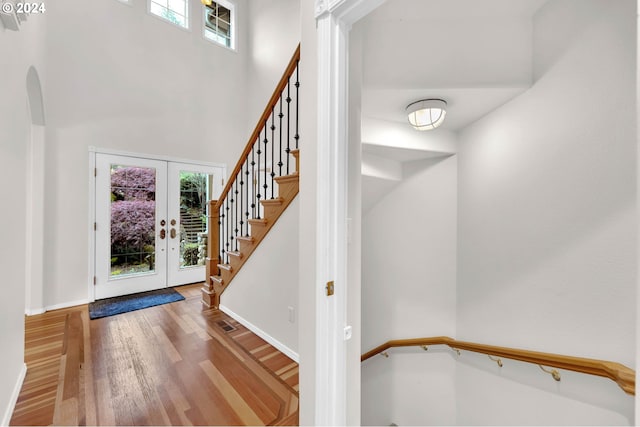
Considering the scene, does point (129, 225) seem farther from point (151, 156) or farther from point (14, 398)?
point (14, 398)

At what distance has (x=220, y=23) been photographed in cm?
486

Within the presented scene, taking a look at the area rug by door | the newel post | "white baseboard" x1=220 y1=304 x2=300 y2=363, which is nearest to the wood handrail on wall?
"white baseboard" x1=220 y1=304 x2=300 y2=363

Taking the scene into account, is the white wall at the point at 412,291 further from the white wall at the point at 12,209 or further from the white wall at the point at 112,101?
the white wall at the point at 112,101

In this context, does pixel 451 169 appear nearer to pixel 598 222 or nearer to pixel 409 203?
pixel 409 203

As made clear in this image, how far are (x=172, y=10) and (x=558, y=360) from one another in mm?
6262

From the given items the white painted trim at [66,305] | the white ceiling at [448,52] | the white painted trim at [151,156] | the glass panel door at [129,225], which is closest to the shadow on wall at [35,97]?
the white painted trim at [151,156]

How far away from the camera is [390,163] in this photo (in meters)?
2.65

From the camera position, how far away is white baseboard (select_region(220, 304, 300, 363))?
2.19 meters

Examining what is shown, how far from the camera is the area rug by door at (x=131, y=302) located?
3.11m

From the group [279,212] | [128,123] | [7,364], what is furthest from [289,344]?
[128,123]

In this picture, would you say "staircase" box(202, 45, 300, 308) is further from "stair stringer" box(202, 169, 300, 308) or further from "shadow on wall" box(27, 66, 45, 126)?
"shadow on wall" box(27, 66, 45, 126)

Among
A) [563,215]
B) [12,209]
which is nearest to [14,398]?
[12,209]

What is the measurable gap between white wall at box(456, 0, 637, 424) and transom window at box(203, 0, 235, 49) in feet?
15.6

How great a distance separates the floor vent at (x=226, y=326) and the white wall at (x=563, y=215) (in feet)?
7.64
